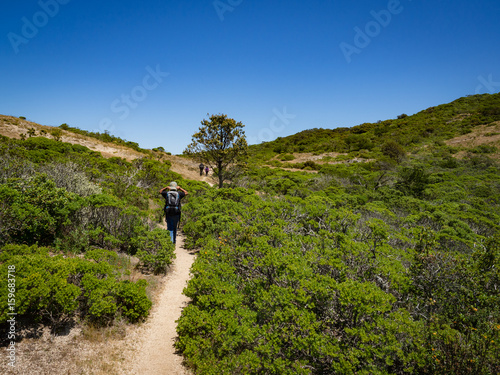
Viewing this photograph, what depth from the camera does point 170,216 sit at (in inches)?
299

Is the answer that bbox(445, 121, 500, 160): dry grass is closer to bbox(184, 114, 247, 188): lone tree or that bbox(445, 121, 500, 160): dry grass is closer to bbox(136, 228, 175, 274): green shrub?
bbox(184, 114, 247, 188): lone tree

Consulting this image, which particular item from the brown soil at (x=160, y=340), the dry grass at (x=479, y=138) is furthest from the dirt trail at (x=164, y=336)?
the dry grass at (x=479, y=138)

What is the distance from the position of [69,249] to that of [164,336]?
11.0ft

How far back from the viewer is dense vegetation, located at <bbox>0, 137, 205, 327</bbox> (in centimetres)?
357

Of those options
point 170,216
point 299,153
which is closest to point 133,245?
point 170,216

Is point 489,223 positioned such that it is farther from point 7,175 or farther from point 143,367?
point 7,175

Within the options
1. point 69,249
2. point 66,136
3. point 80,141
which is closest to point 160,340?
point 69,249

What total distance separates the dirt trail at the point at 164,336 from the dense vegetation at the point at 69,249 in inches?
15.7

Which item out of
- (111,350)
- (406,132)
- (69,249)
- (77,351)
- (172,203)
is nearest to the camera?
(77,351)

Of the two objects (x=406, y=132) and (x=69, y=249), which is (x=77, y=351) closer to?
(x=69, y=249)

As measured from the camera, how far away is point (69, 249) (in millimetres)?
5754

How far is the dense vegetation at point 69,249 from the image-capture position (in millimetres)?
3574

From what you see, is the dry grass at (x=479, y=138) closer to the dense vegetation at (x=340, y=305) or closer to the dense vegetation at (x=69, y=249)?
the dense vegetation at (x=340, y=305)

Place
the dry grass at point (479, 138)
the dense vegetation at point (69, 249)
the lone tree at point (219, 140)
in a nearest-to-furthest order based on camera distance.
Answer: the dense vegetation at point (69, 249) < the lone tree at point (219, 140) < the dry grass at point (479, 138)
